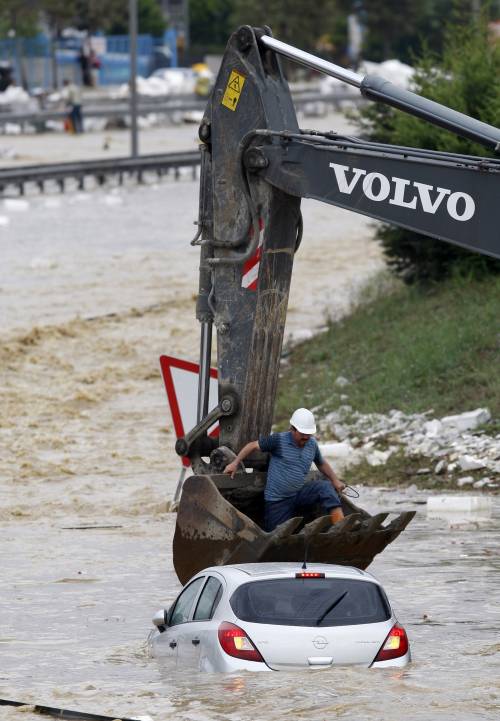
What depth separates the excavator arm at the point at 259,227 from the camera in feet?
44.2

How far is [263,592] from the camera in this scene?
1208cm

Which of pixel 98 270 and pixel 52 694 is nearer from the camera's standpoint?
pixel 52 694

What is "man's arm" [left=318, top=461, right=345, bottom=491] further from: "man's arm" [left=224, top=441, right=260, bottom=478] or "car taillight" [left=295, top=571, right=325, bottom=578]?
"car taillight" [left=295, top=571, right=325, bottom=578]

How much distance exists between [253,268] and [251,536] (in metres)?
2.33

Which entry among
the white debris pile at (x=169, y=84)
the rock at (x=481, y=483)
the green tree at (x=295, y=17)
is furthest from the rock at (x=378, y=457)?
the green tree at (x=295, y=17)

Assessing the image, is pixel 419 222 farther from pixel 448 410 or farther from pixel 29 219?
pixel 29 219

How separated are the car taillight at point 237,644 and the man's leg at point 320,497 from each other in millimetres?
2891

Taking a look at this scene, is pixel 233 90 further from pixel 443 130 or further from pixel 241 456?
pixel 443 130

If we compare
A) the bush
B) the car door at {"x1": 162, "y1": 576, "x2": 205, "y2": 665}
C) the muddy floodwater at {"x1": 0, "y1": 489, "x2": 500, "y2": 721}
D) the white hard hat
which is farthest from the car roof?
the bush

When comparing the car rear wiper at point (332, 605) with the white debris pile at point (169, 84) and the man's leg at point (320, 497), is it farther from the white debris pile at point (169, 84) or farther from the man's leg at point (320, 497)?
the white debris pile at point (169, 84)

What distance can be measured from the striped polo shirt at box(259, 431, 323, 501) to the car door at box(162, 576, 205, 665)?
1.70m

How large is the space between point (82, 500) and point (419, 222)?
897 cm

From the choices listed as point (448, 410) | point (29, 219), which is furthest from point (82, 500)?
point (29, 219)

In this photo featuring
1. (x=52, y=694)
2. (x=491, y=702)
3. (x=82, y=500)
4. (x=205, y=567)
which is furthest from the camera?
(x=82, y=500)
